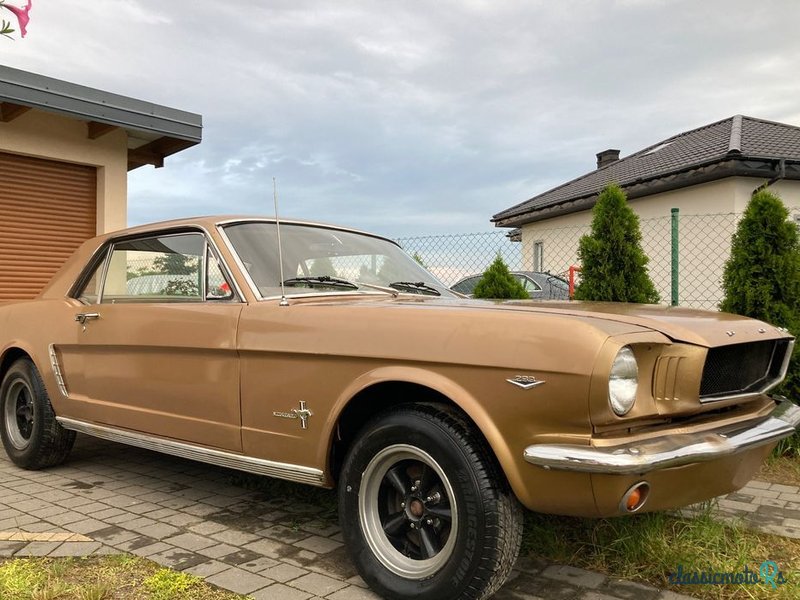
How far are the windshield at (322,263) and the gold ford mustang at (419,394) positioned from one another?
1 centimetres

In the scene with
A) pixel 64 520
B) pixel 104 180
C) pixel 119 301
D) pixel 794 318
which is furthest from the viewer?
pixel 104 180

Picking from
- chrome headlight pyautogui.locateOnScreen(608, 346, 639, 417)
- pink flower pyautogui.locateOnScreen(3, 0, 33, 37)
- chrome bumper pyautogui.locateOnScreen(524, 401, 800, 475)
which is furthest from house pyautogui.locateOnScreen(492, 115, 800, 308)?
pink flower pyautogui.locateOnScreen(3, 0, 33, 37)

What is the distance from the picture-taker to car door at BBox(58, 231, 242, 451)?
3273 millimetres

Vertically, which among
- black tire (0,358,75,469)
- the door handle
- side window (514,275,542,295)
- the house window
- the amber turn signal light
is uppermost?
the house window

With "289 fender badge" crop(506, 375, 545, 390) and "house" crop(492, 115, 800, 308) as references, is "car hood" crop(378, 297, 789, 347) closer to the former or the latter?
"289 fender badge" crop(506, 375, 545, 390)

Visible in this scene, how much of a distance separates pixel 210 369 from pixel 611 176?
16.9 metres

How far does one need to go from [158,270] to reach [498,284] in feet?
12.6

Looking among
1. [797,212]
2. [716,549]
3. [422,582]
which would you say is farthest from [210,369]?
[797,212]

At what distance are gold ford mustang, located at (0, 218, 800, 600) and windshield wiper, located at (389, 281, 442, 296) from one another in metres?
0.01

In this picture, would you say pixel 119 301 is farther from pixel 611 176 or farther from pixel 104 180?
pixel 611 176

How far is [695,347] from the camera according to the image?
7.79 ft

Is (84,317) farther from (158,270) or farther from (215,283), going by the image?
(215,283)

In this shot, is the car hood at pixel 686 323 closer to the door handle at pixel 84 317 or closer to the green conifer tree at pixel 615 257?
the door handle at pixel 84 317

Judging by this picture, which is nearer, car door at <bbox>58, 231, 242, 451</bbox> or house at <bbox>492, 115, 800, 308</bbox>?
car door at <bbox>58, 231, 242, 451</bbox>
